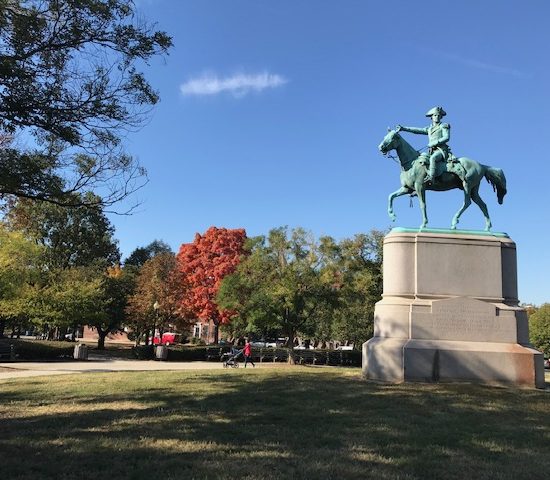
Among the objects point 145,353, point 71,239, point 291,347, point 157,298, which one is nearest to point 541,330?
point 291,347

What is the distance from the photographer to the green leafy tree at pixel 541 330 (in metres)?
69.5

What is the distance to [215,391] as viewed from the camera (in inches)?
490

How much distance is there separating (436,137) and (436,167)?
85 centimetres

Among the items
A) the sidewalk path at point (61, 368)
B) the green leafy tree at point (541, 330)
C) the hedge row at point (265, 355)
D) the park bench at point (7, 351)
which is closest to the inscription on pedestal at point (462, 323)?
the sidewalk path at point (61, 368)

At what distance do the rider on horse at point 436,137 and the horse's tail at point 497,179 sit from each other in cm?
153

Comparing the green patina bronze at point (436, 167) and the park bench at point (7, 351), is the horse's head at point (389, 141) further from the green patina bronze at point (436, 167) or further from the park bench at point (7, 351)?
the park bench at point (7, 351)

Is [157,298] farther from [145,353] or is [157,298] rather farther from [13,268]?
[13,268]

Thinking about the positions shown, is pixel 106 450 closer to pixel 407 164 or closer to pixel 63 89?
pixel 63 89

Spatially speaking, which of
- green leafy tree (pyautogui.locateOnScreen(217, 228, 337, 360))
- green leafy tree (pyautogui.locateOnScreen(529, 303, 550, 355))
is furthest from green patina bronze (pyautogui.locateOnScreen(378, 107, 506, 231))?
green leafy tree (pyautogui.locateOnScreen(529, 303, 550, 355))

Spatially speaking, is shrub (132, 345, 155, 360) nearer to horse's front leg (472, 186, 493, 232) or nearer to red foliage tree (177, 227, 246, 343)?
red foliage tree (177, 227, 246, 343)

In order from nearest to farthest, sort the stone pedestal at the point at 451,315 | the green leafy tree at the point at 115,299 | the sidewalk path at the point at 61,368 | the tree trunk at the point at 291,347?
the stone pedestal at the point at 451,315
the sidewalk path at the point at 61,368
the tree trunk at the point at 291,347
the green leafy tree at the point at 115,299

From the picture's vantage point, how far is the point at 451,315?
14688 millimetres

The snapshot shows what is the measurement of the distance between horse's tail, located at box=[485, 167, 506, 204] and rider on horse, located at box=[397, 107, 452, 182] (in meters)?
1.53

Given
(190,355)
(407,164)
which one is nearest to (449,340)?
(407,164)
